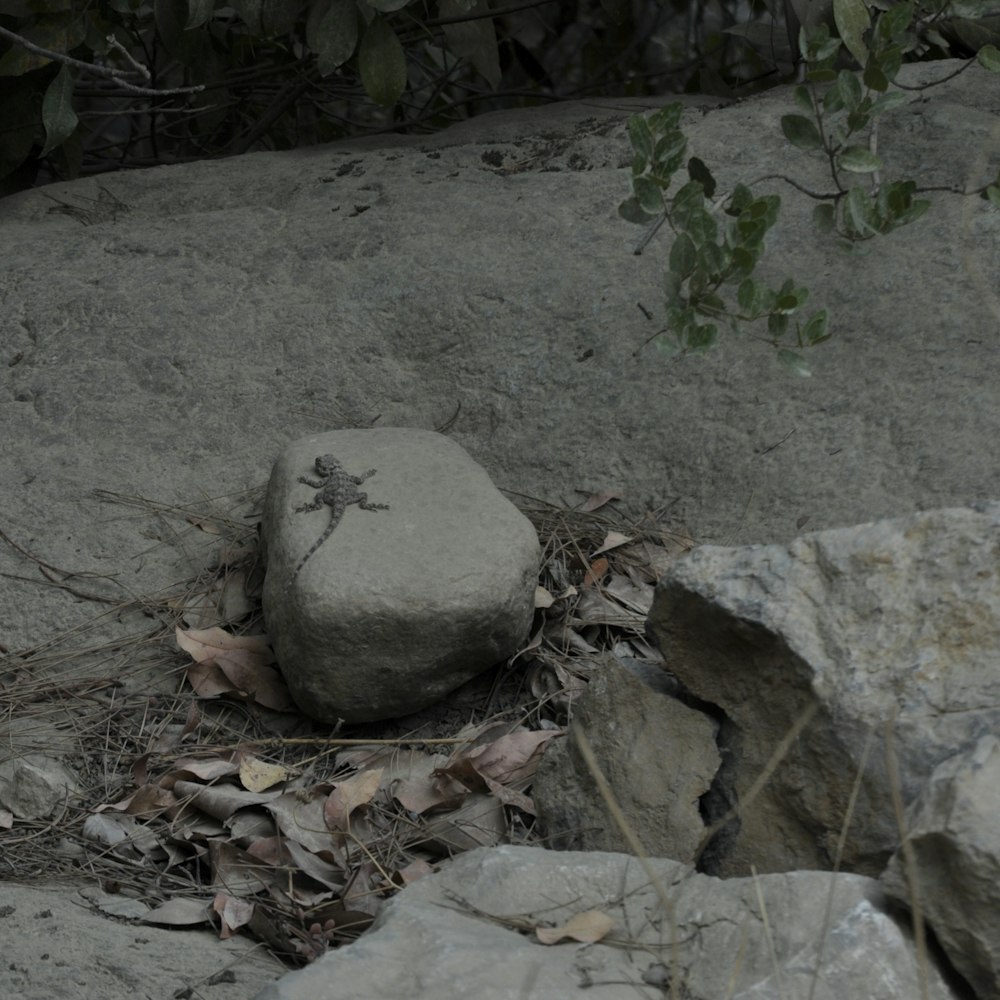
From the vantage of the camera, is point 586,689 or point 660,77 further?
point 660,77

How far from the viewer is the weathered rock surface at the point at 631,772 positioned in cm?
262

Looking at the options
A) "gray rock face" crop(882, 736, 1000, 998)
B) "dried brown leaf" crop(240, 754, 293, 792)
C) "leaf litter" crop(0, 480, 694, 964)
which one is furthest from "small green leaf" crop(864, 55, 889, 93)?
"dried brown leaf" crop(240, 754, 293, 792)

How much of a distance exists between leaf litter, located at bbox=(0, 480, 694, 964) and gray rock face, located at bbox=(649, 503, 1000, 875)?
0.62m

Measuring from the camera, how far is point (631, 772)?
2.68 m

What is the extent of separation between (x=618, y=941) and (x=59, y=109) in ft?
12.4

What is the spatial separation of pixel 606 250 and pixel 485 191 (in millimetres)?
601

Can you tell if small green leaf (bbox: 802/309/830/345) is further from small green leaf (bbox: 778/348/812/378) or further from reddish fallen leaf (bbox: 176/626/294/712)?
reddish fallen leaf (bbox: 176/626/294/712)

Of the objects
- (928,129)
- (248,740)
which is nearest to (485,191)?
(928,129)

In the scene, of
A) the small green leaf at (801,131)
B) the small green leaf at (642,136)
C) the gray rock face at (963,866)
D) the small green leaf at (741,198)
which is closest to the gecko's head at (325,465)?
the small green leaf at (642,136)

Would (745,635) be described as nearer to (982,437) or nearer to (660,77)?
(982,437)

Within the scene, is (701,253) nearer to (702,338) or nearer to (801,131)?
(702,338)

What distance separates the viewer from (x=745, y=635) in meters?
2.61

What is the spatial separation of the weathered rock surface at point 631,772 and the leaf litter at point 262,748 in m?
0.19

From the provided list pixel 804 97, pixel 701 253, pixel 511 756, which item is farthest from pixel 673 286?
pixel 511 756
